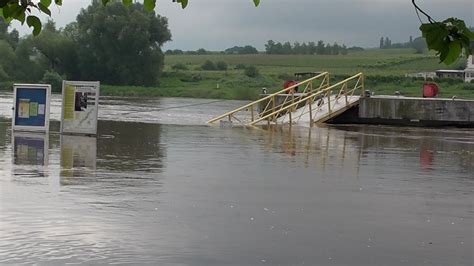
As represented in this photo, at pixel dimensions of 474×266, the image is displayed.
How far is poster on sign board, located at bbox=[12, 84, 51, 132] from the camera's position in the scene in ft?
66.8

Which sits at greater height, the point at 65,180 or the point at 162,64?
the point at 162,64

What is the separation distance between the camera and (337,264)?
290 inches

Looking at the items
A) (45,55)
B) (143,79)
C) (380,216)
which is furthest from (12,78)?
(380,216)

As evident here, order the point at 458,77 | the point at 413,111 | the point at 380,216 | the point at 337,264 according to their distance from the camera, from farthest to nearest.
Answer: the point at 458,77 < the point at 413,111 < the point at 380,216 < the point at 337,264

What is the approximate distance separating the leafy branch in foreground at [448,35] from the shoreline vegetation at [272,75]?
55499 mm

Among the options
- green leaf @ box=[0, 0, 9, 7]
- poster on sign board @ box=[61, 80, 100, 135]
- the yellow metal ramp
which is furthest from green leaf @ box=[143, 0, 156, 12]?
the yellow metal ramp

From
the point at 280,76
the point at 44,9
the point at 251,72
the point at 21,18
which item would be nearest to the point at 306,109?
the point at 44,9

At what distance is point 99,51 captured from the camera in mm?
85500

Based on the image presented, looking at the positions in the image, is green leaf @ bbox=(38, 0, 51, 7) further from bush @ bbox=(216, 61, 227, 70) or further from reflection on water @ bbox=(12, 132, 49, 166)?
bush @ bbox=(216, 61, 227, 70)

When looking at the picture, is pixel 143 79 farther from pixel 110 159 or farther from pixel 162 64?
pixel 110 159

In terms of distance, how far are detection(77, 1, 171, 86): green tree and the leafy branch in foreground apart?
80.4 m

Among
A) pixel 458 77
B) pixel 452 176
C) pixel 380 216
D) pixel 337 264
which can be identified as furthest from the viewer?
pixel 458 77

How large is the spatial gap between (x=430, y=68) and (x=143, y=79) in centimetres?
3249

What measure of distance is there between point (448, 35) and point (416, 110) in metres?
29.4
